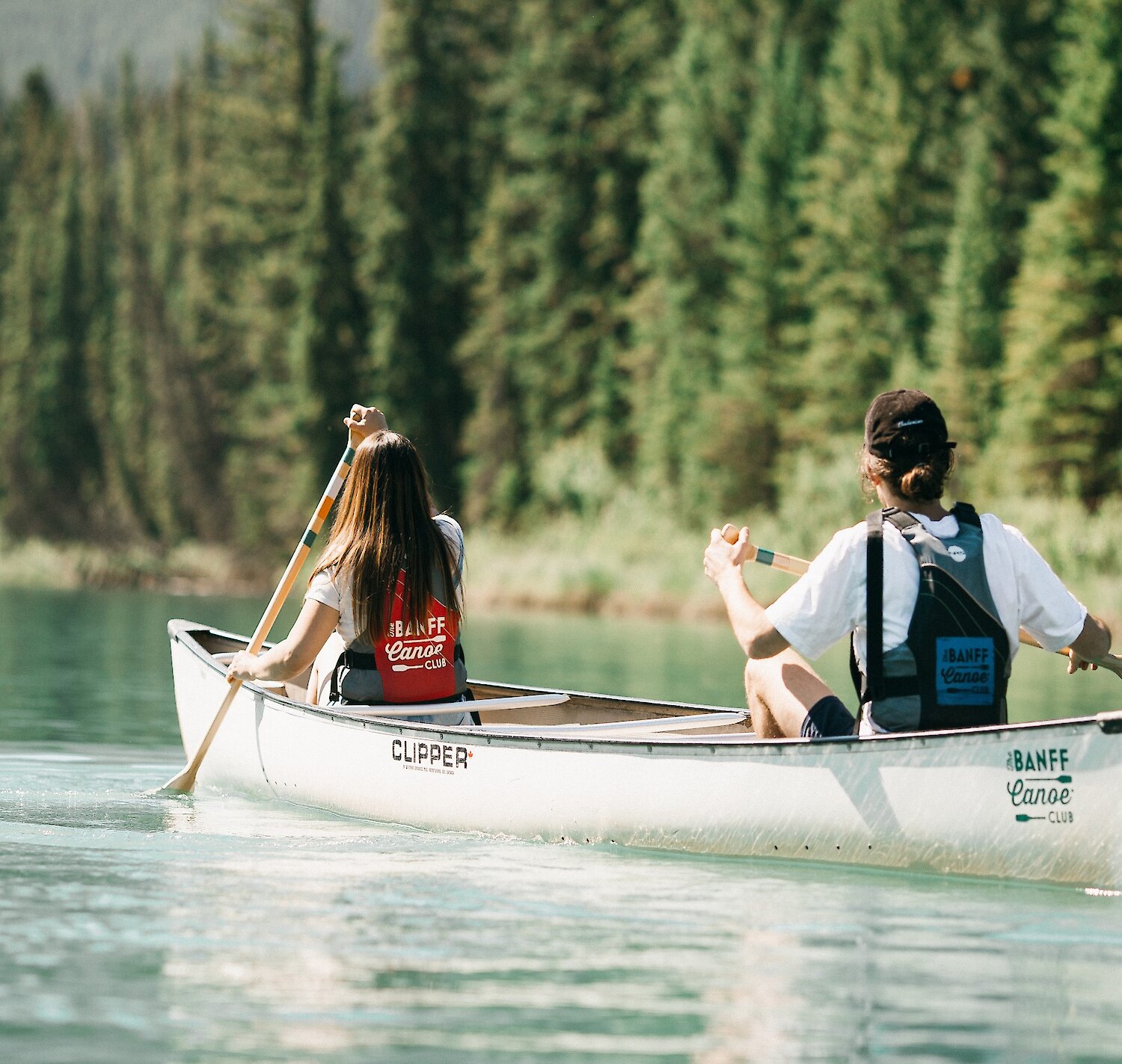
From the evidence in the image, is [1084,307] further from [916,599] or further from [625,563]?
[916,599]

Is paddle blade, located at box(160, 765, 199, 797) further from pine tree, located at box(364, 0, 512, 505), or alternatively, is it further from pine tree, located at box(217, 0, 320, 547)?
pine tree, located at box(217, 0, 320, 547)

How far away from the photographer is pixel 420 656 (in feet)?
27.4

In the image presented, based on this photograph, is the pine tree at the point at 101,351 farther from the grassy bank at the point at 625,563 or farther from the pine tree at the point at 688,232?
the pine tree at the point at 688,232

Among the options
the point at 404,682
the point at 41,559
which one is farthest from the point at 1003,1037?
the point at 41,559

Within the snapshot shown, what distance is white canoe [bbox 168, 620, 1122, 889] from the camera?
21.4ft

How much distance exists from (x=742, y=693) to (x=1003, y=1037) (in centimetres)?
1081

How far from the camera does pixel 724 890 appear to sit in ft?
22.3

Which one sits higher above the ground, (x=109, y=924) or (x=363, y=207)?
(x=363, y=207)

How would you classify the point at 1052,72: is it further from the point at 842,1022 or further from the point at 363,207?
the point at 842,1022

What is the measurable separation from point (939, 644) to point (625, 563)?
31575 millimetres

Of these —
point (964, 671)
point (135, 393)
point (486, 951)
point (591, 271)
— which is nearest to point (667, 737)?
point (964, 671)

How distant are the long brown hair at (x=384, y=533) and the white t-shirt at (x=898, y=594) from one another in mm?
1992

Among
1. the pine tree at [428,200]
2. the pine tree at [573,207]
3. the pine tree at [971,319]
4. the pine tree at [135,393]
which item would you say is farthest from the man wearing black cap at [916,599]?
the pine tree at [135,393]

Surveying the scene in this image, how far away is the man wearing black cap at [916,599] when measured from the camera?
6258 millimetres
